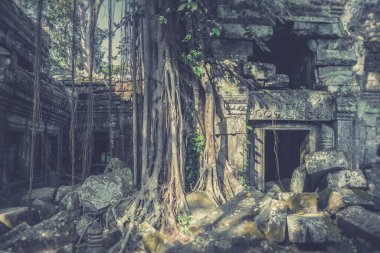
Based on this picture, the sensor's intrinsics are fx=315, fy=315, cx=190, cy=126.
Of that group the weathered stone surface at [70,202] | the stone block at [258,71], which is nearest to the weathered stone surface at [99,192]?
the weathered stone surface at [70,202]

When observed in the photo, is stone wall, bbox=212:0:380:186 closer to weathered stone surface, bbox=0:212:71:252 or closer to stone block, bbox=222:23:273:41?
stone block, bbox=222:23:273:41

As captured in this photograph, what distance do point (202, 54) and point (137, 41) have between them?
53.7 inches

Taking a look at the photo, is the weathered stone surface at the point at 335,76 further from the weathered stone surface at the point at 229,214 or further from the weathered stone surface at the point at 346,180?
the weathered stone surface at the point at 229,214

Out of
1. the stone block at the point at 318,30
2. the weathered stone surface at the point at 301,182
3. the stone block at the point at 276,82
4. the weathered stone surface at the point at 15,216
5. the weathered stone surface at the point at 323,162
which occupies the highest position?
the stone block at the point at 318,30

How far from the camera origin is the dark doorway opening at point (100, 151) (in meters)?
8.91

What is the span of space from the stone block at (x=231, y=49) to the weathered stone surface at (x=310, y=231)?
289cm

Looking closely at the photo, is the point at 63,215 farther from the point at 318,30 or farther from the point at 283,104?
the point at 318,30

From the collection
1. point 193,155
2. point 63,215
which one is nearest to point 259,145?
point 193,155

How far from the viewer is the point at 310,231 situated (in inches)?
154

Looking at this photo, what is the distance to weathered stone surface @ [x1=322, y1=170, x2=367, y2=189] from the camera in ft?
16.4

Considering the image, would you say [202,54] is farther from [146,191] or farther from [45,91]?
[45,91]

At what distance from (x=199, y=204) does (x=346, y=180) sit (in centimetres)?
241

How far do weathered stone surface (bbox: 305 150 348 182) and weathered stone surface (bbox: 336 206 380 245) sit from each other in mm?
965

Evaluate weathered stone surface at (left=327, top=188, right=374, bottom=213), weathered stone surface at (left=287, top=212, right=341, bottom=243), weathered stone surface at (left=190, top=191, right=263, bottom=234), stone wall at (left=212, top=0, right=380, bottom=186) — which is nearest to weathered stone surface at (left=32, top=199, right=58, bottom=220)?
weathered stone surface at (left=190, top=191, right=263, bottom=234)
